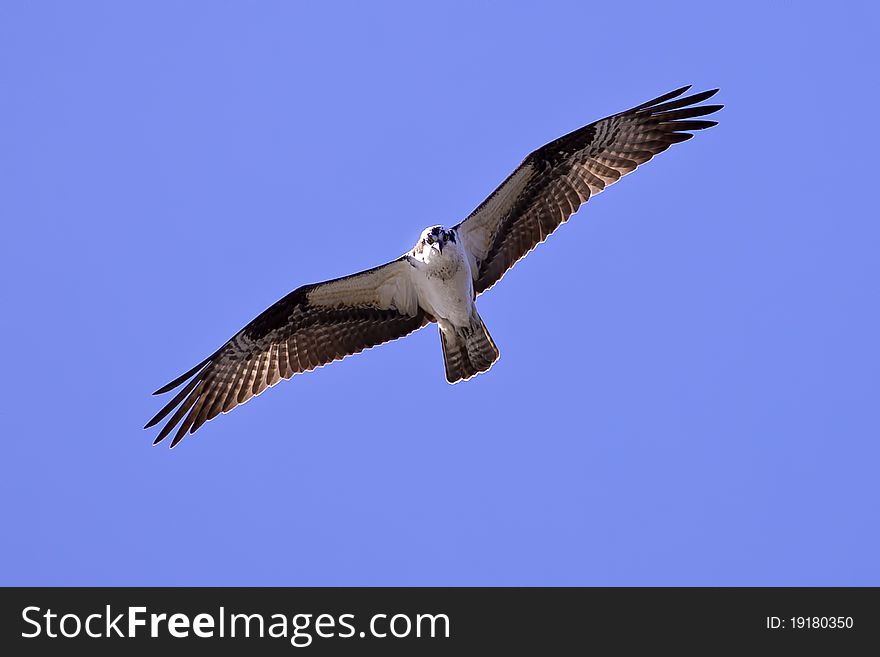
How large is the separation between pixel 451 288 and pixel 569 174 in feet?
5.59

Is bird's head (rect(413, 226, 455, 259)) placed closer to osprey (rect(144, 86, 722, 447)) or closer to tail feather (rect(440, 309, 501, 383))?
osprey (rect(144, 86, 722, 447))

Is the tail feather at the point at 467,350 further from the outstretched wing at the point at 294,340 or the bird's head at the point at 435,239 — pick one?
the bird's head at the point at 435,239

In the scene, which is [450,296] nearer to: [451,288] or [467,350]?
[451,288]

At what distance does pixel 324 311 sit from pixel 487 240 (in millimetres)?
1844

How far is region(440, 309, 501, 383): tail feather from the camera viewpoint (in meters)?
13.3

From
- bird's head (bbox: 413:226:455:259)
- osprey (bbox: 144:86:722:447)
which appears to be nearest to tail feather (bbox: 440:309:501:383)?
osprey (bbox: 144:86:722:447)

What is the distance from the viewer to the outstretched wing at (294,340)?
1352 centimetres

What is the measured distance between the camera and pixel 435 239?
12602 millimetres

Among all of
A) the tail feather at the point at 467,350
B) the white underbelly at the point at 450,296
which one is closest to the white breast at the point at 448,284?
the white underbelly at the point at 450,296

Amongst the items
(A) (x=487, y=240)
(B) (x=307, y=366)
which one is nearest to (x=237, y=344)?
(B) (x=307, y=366)

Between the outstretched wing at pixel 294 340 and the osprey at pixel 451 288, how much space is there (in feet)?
0.03

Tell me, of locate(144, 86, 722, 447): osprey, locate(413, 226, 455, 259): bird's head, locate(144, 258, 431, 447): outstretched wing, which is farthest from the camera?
locate(144, 258, 431, 447): outstretched wing

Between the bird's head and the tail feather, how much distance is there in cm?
89
